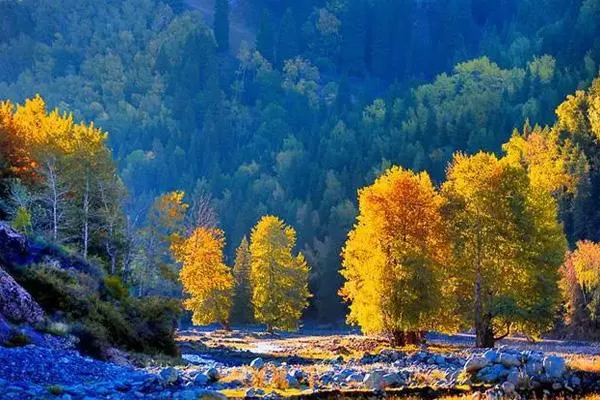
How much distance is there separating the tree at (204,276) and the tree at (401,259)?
99.3 feet

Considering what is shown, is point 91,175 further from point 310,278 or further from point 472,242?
point 310,278

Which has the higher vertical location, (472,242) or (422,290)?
(472,242)

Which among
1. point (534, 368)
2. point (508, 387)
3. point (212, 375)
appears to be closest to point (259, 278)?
point (212, 375)

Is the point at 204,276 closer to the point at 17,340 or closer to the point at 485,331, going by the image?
the point at 485,331

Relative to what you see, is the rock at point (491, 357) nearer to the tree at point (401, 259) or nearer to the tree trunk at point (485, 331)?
the tree trunk at point (485, 331)

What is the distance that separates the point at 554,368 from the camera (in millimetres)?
23516

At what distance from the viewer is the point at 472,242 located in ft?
153

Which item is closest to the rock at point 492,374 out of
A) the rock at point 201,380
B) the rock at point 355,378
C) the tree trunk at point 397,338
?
the rock at point 355,378

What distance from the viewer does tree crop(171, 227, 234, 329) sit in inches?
3108

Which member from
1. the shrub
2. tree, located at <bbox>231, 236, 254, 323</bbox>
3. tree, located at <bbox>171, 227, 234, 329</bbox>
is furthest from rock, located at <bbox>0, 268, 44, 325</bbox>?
tree, located at <bbox>231, 236, 254, 323</bbox>

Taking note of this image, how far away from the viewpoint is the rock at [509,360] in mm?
24250

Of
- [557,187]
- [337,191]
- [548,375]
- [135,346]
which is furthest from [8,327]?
[337,191]

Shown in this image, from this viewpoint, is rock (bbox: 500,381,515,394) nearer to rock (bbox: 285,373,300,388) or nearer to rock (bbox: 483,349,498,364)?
rock (bbox: 483,349,498,364)

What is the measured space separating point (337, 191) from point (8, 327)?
13010 centimetres
